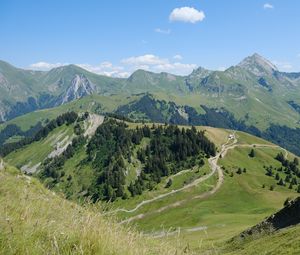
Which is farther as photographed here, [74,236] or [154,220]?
[154,220]

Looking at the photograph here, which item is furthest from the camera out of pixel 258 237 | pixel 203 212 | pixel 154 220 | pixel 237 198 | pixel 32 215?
pixel 237 198

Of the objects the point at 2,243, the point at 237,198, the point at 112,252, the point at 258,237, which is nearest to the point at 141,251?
the point at 112,252

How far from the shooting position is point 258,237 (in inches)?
1526

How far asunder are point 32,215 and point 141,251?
2.46 m

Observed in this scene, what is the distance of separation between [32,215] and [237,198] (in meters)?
183

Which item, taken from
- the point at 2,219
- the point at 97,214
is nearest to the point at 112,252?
the point at 2,219

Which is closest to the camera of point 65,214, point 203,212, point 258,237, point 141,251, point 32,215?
point 141,251

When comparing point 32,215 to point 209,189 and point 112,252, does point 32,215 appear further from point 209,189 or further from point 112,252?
point 209,189

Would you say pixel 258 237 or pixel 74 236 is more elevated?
pixel 74 236

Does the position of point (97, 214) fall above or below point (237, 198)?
above

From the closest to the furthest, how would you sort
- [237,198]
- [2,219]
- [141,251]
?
[2,219]
[141,251]
[237,198]

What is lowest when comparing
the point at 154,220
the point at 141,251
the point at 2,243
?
the point at 154,220

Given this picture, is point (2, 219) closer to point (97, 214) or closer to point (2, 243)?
→ point (2, 243)

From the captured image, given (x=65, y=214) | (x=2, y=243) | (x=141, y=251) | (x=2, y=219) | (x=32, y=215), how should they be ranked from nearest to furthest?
(x=2, y=243), (x=2, y=219), (x=141, y=251), (x=32, y=215), (x=65, y=214)
